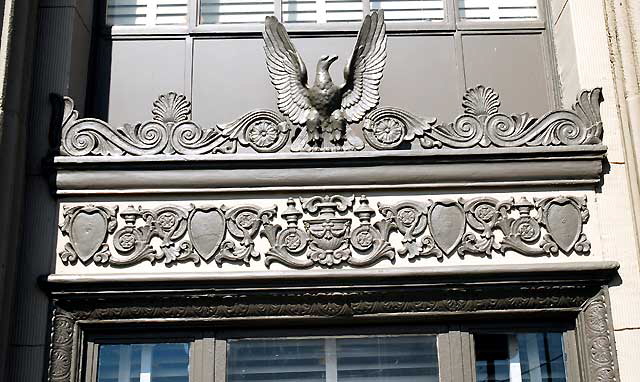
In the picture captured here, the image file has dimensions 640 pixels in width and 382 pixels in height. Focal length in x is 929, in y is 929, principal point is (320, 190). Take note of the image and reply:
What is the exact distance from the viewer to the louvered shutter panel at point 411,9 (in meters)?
8.62

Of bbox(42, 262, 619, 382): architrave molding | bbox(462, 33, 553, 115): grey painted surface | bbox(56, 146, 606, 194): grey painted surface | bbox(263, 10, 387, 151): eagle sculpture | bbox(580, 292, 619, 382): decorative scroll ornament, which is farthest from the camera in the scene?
bbox(462, 33, 553, 115): grey painted surface

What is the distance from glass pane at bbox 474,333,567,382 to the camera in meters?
7.15

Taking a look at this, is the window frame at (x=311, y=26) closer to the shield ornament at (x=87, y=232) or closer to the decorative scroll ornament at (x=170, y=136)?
the decorative scroll ornament at (x=170, y=136)

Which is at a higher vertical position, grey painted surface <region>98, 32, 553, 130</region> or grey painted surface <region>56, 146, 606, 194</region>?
grey painted surface <region>98, 32, 553, 130</region>

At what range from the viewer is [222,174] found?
734 cm

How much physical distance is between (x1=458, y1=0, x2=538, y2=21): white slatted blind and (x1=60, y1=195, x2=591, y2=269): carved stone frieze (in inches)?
83.6

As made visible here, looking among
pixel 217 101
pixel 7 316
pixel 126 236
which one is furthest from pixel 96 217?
pixel 217 101

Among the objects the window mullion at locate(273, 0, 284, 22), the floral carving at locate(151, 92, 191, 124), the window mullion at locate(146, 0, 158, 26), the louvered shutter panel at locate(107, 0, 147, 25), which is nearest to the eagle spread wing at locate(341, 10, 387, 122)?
the window mullion at locate(273, 0, 284, 22)

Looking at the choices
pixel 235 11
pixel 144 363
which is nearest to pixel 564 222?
pixel 144 363

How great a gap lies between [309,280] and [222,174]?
3.64ft

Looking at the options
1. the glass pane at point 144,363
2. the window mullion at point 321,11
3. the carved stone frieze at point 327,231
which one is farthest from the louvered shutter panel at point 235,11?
the glass pane at point 144,363

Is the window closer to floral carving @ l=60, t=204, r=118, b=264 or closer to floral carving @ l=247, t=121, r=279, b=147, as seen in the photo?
floral carving @ l=60, t=204, r=118, b=264

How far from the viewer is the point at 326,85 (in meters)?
7.58

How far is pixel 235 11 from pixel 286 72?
47.5 inches
